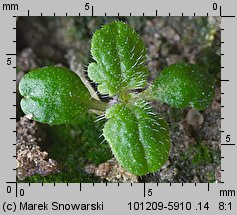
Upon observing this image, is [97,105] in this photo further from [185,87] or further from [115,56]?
[185,87]

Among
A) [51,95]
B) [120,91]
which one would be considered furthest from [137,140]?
[51,95]

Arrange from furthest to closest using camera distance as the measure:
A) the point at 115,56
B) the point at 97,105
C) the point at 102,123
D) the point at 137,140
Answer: the point at 102,123 < the point at 97,105 < the point at 115,56 < the point at 137,140

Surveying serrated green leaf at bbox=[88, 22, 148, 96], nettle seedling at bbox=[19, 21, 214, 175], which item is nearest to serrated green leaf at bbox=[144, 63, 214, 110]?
nettle seedling at bbox=[19, 21, 214, 175]

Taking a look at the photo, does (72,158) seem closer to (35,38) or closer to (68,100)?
(68,100)

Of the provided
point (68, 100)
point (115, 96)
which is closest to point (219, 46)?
point (115, 96)

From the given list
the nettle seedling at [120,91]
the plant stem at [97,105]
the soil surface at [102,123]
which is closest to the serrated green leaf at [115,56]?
the nettle seedling at [120,91]
